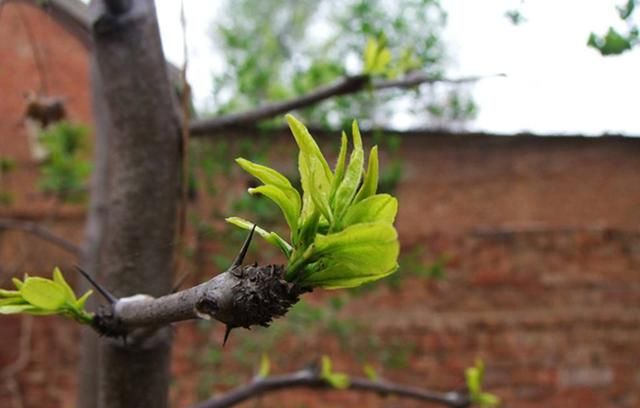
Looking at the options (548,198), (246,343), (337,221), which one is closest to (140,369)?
(337,221)

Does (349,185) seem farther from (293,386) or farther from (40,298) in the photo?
(293,386)

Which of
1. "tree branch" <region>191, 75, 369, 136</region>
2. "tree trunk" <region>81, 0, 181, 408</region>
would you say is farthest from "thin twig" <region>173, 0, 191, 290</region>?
"tree branch" <region>191, 75, 369, 136</region>

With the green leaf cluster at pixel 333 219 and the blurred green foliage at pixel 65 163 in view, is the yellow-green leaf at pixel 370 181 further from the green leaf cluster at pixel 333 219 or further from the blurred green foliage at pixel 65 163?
the blurred green foliage at pixel 65 163

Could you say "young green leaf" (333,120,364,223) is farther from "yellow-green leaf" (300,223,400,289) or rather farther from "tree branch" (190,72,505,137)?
"tree branch" (190,72,505,137)

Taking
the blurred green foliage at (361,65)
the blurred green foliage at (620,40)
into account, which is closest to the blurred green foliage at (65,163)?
the blurred green foliage at (361,65)

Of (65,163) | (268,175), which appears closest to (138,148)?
(268,175)
